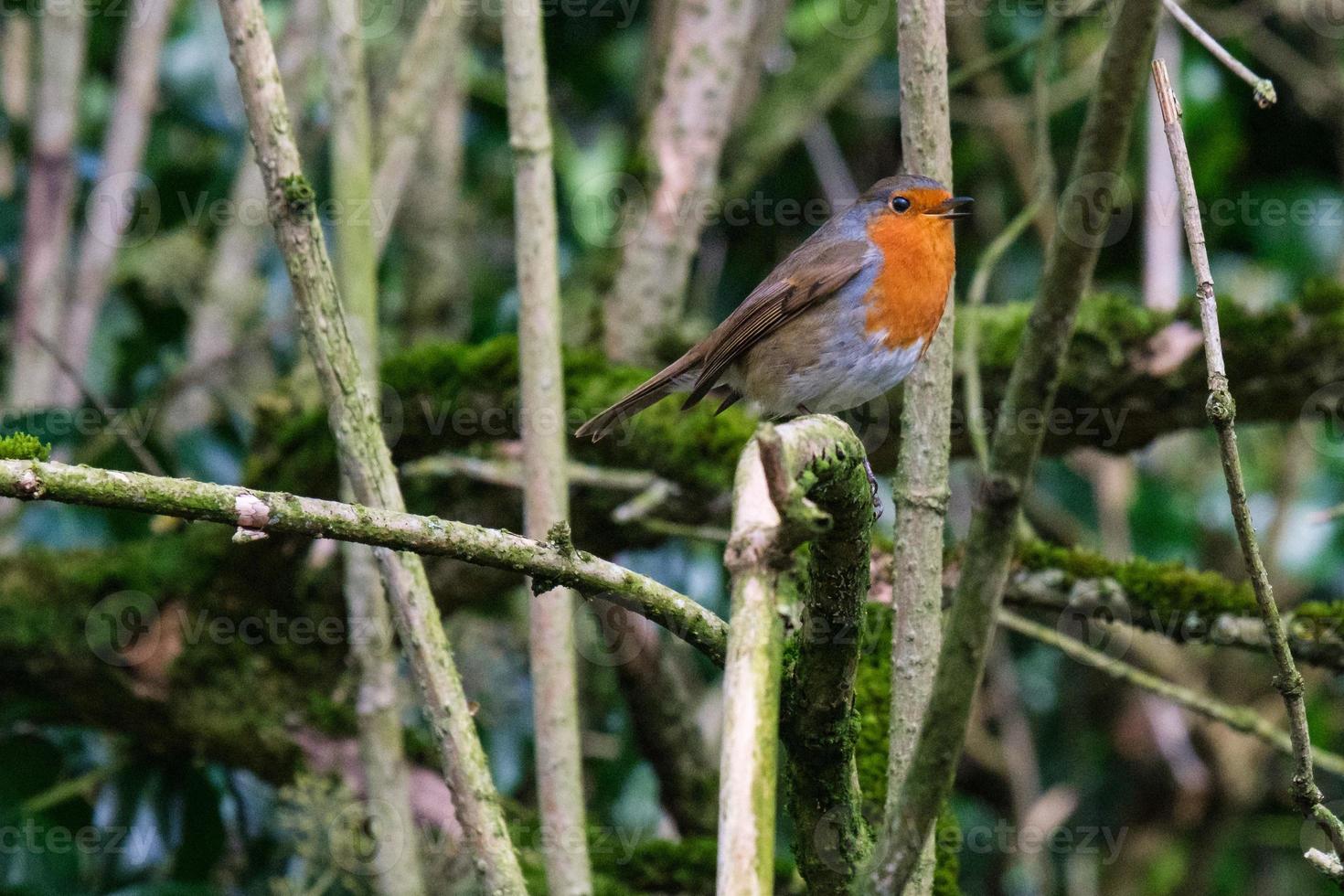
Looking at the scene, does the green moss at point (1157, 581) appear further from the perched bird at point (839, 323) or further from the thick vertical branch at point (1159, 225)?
the thick vertical branch at point (1159, 225)

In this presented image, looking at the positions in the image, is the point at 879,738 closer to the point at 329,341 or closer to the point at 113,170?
the point at 329,341

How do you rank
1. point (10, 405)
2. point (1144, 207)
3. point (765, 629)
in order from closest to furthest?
point (765, 629)
point (10, 405)
point (1144, 207)

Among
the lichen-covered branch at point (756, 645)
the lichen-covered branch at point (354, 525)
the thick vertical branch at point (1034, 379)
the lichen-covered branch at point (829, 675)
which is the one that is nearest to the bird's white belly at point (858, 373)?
the lichen-covered branch at point (829, 675)

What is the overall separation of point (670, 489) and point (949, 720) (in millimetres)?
2451

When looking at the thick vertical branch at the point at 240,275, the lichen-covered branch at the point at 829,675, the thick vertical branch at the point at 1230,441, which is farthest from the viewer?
the thick vertical branch at the point at 240,275

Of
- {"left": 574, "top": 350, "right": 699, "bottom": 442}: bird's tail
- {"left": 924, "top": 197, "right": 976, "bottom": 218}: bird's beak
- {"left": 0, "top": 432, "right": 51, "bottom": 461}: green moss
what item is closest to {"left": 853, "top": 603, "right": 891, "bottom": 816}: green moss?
{"left": 574, "top": 350, "right": 699, "bottom": 442}: bird's tail

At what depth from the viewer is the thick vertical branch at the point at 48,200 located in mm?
4559

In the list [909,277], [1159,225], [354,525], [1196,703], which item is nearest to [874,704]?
[1196,703]

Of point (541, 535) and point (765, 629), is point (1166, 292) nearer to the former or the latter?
point (541, 535)

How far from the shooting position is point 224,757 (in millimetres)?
4168

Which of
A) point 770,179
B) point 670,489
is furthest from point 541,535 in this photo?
point 770,179

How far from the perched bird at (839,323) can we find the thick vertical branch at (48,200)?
231 cm

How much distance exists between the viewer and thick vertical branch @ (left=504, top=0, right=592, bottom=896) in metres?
2.92

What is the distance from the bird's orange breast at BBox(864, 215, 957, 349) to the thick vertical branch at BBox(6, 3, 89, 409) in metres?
2.81
